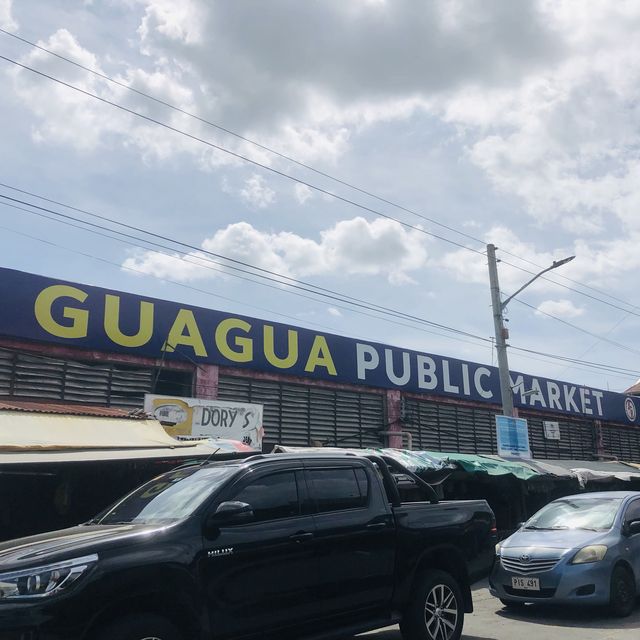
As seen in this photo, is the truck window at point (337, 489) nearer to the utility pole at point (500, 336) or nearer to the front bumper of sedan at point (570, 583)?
the front bumper of sedan at point (570, 583)

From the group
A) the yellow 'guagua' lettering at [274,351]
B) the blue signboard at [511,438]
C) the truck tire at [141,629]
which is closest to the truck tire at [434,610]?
the truck tire at [141,629]

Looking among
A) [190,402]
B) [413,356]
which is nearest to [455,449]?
[413,356]

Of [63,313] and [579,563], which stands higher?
[63,313]

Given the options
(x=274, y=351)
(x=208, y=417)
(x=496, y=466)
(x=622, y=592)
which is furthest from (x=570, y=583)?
(x=274, y=351)

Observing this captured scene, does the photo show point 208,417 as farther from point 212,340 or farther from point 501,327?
point 501,327

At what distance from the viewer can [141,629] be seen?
4402 millimetres

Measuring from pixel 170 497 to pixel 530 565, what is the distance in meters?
5.14

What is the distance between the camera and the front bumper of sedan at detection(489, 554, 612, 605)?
8133 millimetres

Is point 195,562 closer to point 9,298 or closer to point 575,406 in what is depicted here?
point 9,298

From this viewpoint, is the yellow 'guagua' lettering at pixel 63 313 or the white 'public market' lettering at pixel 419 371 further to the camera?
the white 'public market' lettering at pixel 419 371

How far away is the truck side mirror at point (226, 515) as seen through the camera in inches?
197

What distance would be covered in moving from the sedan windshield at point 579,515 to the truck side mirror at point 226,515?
19.8 ft

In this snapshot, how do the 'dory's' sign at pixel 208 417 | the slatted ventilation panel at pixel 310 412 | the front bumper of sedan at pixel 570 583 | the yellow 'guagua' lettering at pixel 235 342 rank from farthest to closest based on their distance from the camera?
the slatted ventilation panel at pixel 310 412, the yellow 'guagua' lettering at pixel 235 342, the 'dory's' sign at pixel 208 417, the front bumper of sedan at pixel 570 583

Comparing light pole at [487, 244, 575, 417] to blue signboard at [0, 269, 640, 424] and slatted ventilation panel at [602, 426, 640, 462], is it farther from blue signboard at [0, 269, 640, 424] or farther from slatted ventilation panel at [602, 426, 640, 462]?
slatted ventilation panel at [602, 426, 640, 462]
